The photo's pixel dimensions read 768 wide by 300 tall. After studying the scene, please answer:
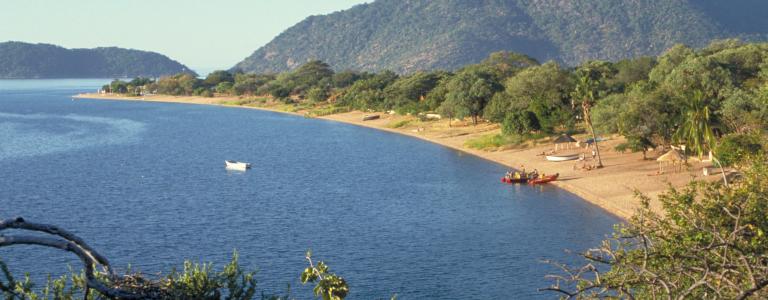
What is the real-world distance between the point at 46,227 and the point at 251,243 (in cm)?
3696

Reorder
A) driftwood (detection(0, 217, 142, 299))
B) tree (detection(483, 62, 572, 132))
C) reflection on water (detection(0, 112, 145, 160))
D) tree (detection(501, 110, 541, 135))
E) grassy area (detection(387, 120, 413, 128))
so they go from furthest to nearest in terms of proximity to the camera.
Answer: grassy area (detection(387, 120, 413, 128)), reflection on water (detection(0, 112, 145, 160)), tree (detection(483, 62, 572, 132)), tree (detection(501, 110, 541, 135)), driftwood (detection(0, 217, 142, 299))

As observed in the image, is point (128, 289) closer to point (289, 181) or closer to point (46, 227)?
point (46, 227)

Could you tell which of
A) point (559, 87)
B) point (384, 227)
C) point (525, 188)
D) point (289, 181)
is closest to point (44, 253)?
point (384, 227)

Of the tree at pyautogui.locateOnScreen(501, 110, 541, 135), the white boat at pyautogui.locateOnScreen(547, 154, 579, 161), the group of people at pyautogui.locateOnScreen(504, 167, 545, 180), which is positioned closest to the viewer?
the group of people at pyautogui.locateOnScreen(504, 167, 545, 180)

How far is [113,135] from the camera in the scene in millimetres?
125688

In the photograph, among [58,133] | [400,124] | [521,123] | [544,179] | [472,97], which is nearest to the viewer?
[544,179]

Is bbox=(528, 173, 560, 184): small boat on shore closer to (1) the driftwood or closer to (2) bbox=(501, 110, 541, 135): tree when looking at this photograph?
(2) bbox=(501, 110, 541, 135): tree

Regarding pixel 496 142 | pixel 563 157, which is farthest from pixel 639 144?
pixel 496 142

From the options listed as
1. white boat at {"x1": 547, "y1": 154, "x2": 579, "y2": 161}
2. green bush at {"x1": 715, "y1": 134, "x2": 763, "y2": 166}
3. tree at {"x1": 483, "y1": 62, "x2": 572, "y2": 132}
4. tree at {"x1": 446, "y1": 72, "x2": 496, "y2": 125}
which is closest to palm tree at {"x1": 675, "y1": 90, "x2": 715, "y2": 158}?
green bush at {"x1": 715, "y1": 134, "x2": 763, "y2": 166}

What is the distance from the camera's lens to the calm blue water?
143 feet

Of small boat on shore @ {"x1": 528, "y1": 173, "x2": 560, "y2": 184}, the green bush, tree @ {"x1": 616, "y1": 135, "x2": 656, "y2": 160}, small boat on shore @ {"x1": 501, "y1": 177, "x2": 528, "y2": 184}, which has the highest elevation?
the green bush

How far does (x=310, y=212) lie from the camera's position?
60.0 metres

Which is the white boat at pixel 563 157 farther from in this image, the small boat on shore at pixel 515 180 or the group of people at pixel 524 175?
the small boat on shore at pixel 515 180

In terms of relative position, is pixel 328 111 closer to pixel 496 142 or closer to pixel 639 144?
pixel 496 142
